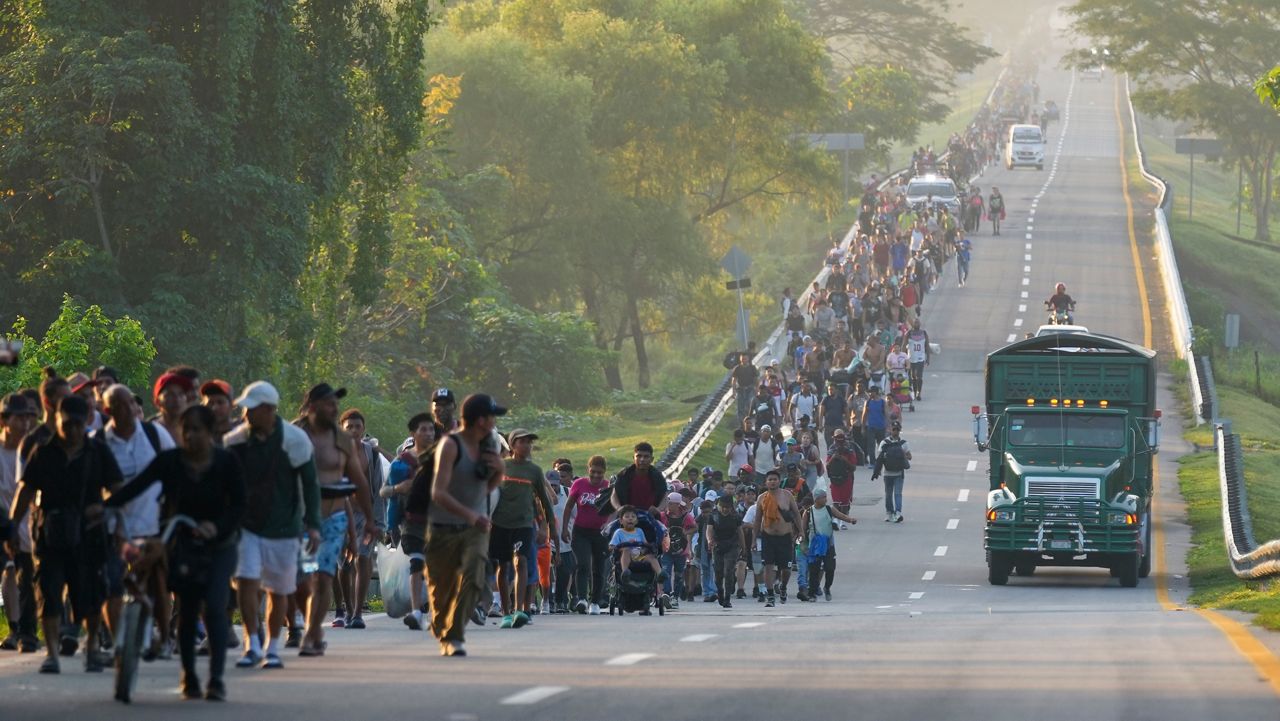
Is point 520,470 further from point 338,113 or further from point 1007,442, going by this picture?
point 338,113

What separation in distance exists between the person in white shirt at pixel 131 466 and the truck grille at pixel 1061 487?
674 inches

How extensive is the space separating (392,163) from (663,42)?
1292 inches

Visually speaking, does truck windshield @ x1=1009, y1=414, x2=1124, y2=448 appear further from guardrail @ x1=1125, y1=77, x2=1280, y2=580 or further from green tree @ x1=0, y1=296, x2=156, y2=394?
green tree @ x1=0, y1=296, x2=156, y2=394

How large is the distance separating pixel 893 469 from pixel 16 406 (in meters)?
21.8

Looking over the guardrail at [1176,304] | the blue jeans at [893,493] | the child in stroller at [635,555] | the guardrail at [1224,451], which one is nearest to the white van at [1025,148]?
the guardrail at [1176,304]

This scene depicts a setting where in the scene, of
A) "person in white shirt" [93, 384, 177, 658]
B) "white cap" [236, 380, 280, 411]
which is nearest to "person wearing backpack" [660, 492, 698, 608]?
"person in white shirt" [93, 384, 177, 658]

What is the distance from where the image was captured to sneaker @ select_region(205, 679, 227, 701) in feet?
37.8

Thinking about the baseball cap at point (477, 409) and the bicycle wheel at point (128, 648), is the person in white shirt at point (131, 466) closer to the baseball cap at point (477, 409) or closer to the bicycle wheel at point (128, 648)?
the bicycle wheel at point (128, 648)

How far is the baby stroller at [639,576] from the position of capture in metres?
20.5


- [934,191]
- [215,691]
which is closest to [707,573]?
[215,691]

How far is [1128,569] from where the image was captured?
28.4 m

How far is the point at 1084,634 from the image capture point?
1708cm

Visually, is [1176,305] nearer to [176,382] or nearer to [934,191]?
[934,191]

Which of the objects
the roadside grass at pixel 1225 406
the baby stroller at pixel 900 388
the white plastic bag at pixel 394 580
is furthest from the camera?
the baby stroller at pixel 900 388
